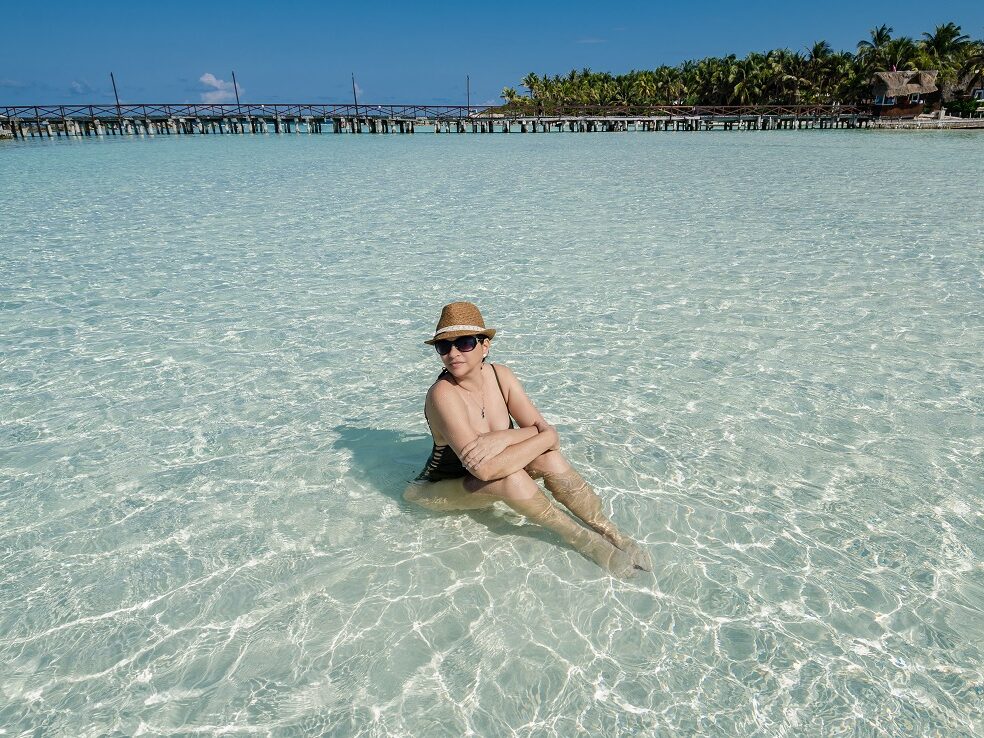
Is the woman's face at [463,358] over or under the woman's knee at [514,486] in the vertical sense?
over

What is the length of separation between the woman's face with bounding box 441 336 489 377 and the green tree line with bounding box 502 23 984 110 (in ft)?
243

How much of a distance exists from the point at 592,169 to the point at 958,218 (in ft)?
51.3

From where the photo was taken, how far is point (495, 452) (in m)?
3.44

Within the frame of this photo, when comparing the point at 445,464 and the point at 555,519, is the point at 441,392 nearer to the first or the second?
Answer: the point at 445,464

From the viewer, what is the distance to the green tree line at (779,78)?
61438 mm

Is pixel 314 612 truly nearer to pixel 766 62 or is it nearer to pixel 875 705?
pixel 875 705

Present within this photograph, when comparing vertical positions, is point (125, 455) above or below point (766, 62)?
below

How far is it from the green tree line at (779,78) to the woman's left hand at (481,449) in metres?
74.0

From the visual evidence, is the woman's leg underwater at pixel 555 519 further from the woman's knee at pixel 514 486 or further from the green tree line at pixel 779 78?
the green tree line at pixel 779 78

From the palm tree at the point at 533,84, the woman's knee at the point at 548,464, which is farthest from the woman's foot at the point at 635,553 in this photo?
the palm tree at the point at 533,84

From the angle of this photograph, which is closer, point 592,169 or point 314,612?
point 314,612

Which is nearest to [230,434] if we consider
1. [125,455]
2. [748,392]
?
[125,455]

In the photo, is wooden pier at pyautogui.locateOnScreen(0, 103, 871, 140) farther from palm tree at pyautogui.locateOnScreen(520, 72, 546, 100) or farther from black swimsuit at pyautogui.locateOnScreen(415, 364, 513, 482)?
black swimsuit at pyautogui.locateOnScreen(415, 364, 513, 482)

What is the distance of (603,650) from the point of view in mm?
3104
